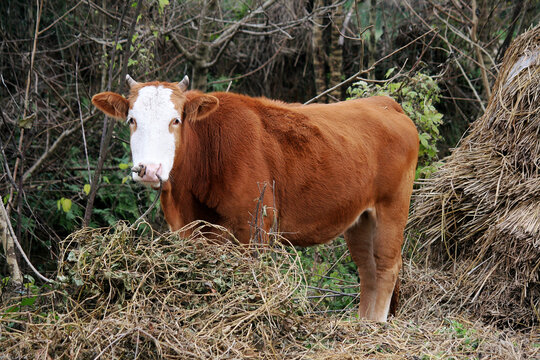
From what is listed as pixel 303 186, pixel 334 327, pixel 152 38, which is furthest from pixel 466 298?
pixel 152 38

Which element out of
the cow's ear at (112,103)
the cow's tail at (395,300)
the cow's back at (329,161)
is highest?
the cow's ear at (112,103)

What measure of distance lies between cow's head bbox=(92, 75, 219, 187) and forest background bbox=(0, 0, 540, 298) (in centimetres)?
53

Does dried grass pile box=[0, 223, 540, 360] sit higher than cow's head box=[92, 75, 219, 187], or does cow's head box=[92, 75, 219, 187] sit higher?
cow's head box=[92, 75, 219, 187]

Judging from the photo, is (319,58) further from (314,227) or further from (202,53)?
(314,227)

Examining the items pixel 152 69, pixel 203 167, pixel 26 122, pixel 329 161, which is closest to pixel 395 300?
pixel 329 161

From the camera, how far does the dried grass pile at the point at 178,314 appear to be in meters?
3.44

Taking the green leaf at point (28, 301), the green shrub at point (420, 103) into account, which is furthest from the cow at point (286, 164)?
the green leaf at point (28, 301)

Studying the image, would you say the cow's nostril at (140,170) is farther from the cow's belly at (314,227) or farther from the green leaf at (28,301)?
the cow's belly at (314,227)

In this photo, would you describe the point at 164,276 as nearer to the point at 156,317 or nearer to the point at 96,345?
the point at 156,317

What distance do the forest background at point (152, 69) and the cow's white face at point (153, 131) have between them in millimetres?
760

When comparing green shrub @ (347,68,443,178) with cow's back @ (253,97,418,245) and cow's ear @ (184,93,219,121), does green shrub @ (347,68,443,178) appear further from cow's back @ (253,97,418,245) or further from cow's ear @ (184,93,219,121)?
cow's ear @ (184,93,219,121)

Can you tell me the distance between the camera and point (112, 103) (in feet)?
16.8

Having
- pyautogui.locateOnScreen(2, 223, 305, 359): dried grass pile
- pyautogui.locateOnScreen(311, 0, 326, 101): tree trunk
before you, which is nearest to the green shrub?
pyautogui.locateOnScreen(311, 0, 326, 101): tree trunk

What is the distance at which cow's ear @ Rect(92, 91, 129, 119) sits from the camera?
200 inches
